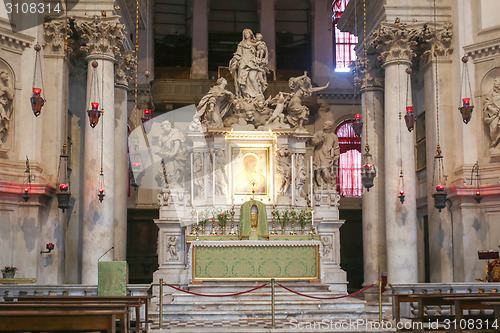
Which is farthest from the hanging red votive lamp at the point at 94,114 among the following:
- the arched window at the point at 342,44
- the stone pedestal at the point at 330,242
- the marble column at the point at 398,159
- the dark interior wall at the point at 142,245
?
the arched window at the point at 342,44

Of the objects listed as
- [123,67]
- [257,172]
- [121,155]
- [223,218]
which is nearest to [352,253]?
[257,172]

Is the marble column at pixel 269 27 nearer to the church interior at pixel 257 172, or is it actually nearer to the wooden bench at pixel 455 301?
the church interior at pixel 257 172

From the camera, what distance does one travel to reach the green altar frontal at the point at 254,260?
1934cm

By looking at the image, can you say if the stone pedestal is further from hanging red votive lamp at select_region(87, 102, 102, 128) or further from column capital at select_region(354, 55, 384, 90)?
hanging red votive lamp at select_region(87, 102, 102, 128)

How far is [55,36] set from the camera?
66.0 ft

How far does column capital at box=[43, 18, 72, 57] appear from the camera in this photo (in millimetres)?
20109

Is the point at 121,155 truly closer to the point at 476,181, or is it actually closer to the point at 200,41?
the point at 200,41

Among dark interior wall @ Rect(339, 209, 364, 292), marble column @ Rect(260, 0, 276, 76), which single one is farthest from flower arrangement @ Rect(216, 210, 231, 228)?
marble column @ Rect(260, 0, 276, 76)

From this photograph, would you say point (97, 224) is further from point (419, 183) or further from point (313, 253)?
point (419, 183)

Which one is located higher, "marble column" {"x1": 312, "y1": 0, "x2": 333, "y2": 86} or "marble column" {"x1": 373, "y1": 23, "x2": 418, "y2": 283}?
"marble column" {"x1": 312, "y1": 0, "x2": 333, "y2": 86}

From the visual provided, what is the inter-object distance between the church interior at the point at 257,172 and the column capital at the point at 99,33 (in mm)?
38

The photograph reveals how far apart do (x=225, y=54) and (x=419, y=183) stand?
12033mm

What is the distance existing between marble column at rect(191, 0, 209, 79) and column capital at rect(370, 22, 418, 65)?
35.4ft

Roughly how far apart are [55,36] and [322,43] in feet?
46.5
